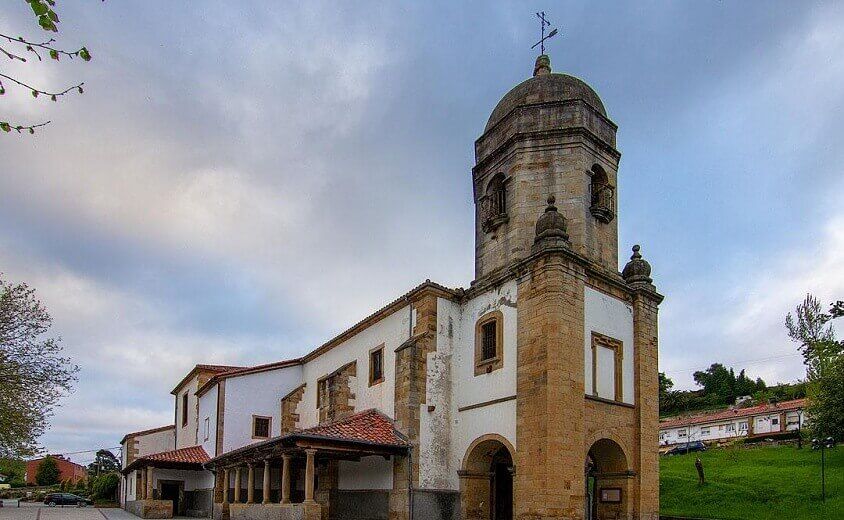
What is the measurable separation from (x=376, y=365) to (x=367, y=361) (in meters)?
0.63

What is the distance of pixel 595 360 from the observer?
17109 mm

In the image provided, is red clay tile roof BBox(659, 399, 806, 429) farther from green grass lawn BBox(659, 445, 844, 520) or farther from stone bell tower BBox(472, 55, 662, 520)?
stone bell tower BBox(472, 55, 662, 520)

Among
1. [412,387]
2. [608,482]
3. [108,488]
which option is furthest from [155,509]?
[608,482]

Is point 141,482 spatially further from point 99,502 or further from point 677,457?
point 677,457

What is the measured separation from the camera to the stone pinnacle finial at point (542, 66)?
20480mm

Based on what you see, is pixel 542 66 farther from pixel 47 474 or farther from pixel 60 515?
pixel 47 474

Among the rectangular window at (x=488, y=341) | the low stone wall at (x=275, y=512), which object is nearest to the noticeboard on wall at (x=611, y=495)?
the rectangular window at (x=488, y=341)

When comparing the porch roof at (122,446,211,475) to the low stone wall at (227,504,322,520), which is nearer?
the low stone wall at (227,504,322,520)

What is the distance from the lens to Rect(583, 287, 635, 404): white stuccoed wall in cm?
1697

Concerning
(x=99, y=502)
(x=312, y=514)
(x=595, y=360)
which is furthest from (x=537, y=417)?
(x=99, y=502)

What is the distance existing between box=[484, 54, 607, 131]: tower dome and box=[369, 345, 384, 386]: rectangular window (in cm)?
804

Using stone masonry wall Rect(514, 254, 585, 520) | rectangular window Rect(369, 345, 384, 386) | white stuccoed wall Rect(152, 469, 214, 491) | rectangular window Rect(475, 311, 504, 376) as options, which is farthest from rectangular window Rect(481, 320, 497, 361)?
white stuccoed wall Rect(152, 469, 214, 491)

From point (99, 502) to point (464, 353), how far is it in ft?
114

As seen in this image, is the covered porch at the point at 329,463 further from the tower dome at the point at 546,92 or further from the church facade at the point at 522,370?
the tower dome at the point at 546,92
